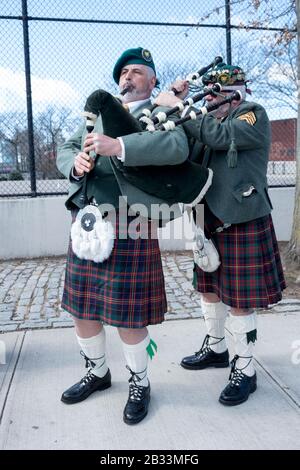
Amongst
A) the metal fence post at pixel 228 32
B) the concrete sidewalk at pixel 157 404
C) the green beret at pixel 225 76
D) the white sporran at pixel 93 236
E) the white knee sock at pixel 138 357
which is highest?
the metal fence post at pixel 228 32

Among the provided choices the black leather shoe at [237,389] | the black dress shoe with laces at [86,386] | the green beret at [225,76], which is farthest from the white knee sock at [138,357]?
the green beret at [225,76]

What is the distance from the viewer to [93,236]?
7.07ft

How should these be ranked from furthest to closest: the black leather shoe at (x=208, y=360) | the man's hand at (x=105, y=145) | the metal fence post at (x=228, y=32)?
1. the metal fence post at (x=228, y=32)
2. the black leather shoe at (x=208, y=360)
3. the man's hand at (x=105, y=145)

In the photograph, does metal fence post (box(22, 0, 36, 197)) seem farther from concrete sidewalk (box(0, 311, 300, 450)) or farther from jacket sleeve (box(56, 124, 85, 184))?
jacket sleeve (box(56, 124, 85, 184))

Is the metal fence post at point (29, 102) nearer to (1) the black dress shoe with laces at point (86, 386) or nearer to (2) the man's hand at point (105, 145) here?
(1) the black dress shoe with laces at point (86, 386)

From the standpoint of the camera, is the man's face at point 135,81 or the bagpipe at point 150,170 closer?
the bagpipe at point 150,170

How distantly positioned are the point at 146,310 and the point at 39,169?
3.91 m

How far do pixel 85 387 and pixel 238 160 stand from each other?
1.37 metres

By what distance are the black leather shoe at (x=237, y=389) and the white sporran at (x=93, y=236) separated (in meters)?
0.93

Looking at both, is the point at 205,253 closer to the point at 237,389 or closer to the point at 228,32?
the point at 237,389

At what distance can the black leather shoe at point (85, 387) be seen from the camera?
244 centimetres

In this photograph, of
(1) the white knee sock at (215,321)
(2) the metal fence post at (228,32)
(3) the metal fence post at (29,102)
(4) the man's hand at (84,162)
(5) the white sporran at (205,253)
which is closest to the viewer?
(4) the man's hand at (84,162)

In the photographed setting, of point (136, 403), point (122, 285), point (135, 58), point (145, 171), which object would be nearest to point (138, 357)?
point (136, 403)

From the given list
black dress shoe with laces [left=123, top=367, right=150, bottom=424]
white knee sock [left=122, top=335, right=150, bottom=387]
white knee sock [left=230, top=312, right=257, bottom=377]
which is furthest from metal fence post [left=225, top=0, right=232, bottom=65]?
black dress shoe with laces [left=123, top=367, right=150, bottom=424]
